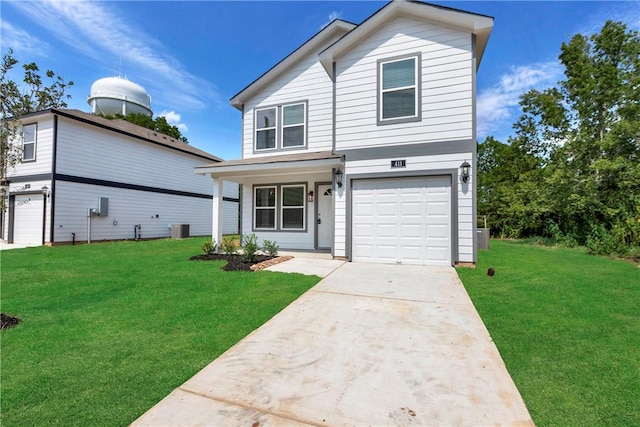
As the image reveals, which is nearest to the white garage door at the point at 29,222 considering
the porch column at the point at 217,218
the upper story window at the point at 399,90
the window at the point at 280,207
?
the porch column at the point at 217,218

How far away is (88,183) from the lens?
501 inches

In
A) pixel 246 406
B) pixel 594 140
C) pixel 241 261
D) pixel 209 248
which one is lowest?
pixel 246 406

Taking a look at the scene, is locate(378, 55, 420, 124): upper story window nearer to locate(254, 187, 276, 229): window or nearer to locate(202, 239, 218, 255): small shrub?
locate(254, 187, 276, 229): window

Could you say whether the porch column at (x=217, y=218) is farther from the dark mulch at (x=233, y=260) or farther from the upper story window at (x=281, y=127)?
the upper story window at (x=281, y=127)

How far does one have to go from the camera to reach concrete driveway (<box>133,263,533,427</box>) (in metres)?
1.87

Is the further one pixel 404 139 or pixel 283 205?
pixel 283 205

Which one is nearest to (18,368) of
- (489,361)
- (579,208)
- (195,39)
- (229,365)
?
(229,365)

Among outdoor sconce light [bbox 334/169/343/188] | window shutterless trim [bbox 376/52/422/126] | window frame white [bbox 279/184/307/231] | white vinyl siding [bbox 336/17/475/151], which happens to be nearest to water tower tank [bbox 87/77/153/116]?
window frame white [bbox 279/184/307/231]

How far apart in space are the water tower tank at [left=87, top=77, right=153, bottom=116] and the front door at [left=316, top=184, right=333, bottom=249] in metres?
32.5

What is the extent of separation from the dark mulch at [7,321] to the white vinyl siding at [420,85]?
700cm

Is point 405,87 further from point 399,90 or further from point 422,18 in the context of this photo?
point 422,18

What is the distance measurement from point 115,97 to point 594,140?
4050cm

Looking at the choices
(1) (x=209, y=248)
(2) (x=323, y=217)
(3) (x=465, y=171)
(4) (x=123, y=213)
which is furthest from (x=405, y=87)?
(4) (x=123, y=213)

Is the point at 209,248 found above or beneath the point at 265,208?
beneath
